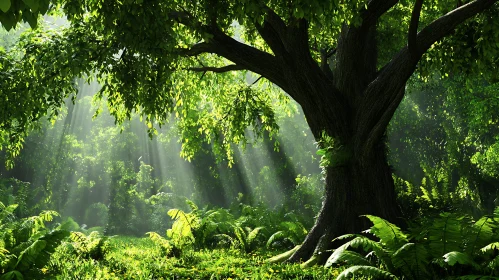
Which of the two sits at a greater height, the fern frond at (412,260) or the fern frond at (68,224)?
the fern frond at (68,224)

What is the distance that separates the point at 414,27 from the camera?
7715 mm

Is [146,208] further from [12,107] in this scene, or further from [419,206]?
[12,107]

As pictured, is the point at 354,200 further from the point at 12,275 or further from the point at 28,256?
the point at 12,275

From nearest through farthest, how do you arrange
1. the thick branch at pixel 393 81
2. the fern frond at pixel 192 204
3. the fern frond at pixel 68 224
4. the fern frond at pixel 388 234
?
1. the fern frond at pixel 388 234
2. the thick branch at pixel 393 81
3. the fern frond at pixel 192 204
4. the fern frond at pixel 68 224

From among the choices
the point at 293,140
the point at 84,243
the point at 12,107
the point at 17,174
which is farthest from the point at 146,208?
the point at 12,107

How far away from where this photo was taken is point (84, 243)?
10.7m

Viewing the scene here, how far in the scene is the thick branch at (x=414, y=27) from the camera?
756 centimetres

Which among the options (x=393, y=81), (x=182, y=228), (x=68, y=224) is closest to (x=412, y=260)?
(x=393, y=81)

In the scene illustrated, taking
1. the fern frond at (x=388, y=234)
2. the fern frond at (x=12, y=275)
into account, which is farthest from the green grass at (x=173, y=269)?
the fern frond at (x=388, y=234)

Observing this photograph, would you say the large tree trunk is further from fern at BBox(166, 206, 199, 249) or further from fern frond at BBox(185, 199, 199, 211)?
fern frond at BBox(185, 199, 199, 211)

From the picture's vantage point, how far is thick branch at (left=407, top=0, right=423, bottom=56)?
756 cm

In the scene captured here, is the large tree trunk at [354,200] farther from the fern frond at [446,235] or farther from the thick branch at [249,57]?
the fern frond at [446,235]

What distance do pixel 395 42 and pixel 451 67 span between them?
4.57 metres

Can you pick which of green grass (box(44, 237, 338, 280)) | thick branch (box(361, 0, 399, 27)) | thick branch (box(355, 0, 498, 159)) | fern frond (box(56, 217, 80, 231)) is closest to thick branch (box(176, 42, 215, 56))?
thick branch (box(361, 0, 399, 27))
